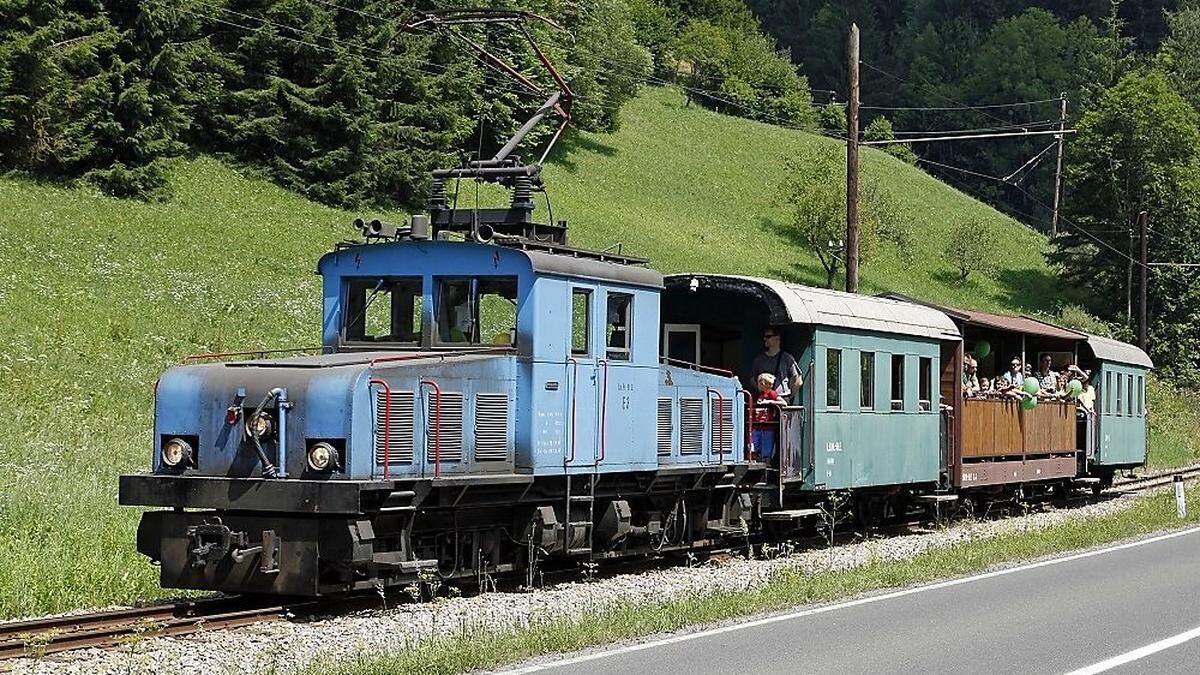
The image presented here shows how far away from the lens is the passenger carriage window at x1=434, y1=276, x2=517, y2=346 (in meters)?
13.9

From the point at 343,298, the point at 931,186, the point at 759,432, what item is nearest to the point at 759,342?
the point at 759,432

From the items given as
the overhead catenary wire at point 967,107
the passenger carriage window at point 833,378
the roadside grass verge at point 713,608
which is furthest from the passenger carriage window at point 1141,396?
the overhead catenary wire at point 967,107

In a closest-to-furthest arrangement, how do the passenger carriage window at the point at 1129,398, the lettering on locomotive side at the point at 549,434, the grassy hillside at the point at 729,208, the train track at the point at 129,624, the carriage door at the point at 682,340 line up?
the train track at the point at 129,624 < the lettering on locomotive side at the point at 549,434 < the carriage door at the point at 682,340 < the passenger carriage window at the point at 1129,398 < the grassy hillside at the point at 729,208

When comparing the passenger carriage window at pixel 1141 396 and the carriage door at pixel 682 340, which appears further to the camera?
the passenger carriage window at pixel 1141 396

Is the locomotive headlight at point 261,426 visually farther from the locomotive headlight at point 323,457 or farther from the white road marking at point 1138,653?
the white road marking at point 1138,653

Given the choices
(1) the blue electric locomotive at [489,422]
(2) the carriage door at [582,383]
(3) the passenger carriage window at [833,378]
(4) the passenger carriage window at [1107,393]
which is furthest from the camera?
(4) the passenger carriage window at [1107,393]

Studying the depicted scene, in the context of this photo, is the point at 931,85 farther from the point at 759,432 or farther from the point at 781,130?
the point at 759,432

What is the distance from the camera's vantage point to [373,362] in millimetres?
12555

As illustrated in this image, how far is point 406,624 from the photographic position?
12.0 metres

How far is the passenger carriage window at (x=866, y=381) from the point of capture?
66.7 feet

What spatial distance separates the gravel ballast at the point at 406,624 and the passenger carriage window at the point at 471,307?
8.03 ft

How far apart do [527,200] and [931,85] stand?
11157 centimetres

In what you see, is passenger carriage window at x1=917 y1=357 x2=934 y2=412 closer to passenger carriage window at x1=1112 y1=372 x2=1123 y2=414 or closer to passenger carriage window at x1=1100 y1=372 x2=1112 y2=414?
passenger carriage window at x1=1100 y1=372 x2=1112 y2=414

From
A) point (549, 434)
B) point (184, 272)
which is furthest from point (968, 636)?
point (184, 272)
